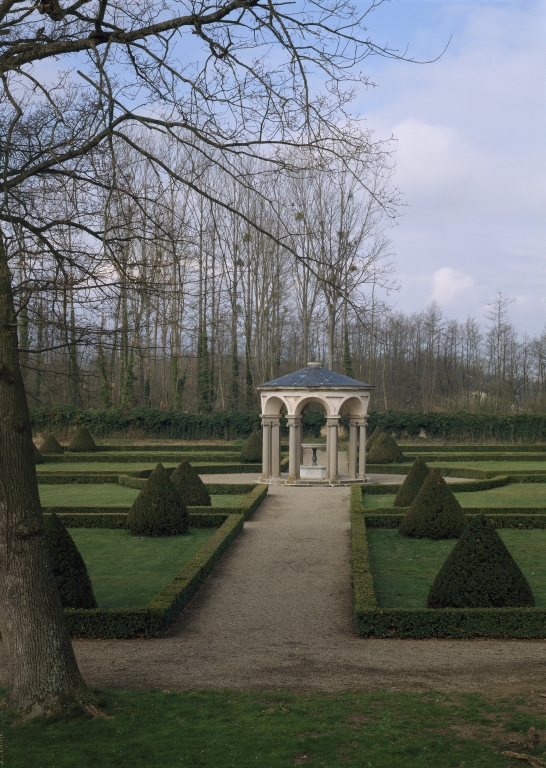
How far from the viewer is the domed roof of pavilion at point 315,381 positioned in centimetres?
2342

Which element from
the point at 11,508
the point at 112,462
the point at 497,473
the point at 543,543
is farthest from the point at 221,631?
the point at 112,462

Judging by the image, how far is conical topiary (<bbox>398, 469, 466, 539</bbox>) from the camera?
14.6 metres

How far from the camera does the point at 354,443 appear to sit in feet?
79.2

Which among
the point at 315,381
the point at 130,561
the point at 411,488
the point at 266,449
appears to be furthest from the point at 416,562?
the point at 266,449

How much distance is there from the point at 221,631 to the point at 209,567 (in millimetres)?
2940

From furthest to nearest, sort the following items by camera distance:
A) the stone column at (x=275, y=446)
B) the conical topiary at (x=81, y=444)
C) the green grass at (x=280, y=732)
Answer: the conical topiary at (x=81, y=444) < the stone column at (x=275, y=446) < the green grass at (x=280, y=732)

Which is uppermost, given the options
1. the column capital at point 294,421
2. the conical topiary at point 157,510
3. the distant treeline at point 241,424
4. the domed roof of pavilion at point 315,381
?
the domed roof of pavilion at point 315,381

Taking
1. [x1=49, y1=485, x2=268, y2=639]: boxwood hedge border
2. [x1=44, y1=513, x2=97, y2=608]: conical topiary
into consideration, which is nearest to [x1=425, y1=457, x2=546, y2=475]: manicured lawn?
[x1=49, y1=485, x2=268, y2=639]: boxwood hedge border

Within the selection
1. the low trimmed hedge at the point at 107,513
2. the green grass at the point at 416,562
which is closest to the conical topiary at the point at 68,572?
the green grass at the point at 416,562

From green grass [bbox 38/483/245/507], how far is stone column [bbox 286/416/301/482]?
2.52 metres

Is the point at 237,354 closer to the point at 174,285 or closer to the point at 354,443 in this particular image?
the point at 354,443

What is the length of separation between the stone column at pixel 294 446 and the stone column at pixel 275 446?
0.53m

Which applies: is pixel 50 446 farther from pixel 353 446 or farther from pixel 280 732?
pixel 280 732

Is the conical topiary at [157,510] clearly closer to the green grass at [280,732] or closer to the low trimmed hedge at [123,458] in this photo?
the green grass at [280,732]
